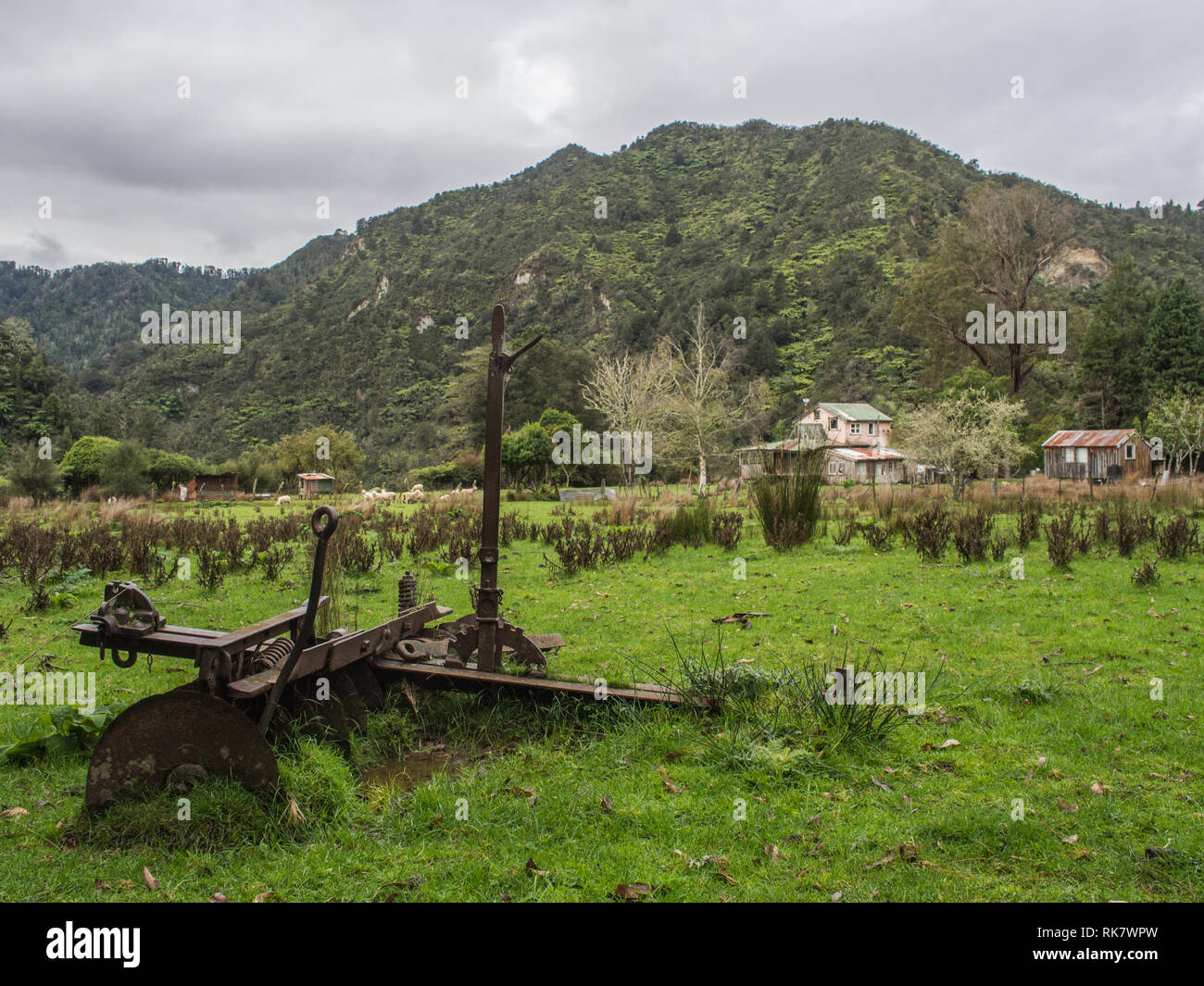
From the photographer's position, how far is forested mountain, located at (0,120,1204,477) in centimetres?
6094

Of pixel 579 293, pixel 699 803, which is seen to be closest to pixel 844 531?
pixel 699 803

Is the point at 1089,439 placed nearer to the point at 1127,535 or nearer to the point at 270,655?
the point at 1127,535

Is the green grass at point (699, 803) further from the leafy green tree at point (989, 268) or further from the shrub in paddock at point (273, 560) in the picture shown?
the leafy green tree at point (989, 268)

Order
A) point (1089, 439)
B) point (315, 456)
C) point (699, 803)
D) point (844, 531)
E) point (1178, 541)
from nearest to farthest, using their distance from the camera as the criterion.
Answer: point (699, 803) → point (1178, 541) → point (844, 531) → point (1089, 439) → point (315, 456)

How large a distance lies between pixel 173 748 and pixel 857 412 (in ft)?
174

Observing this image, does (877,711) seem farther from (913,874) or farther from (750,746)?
(913,874)

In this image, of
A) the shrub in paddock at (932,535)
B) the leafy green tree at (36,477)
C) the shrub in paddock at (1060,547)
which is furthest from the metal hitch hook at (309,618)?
the leafy green tree at (36,477)

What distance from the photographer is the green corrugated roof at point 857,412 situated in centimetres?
5047

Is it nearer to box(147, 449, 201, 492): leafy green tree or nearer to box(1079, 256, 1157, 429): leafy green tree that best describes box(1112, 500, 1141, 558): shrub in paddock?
box(147, 449, 201, 492): leafy green tree

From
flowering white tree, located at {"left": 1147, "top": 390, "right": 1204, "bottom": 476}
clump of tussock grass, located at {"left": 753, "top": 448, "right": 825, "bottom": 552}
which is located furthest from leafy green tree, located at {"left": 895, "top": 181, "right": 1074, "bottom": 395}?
clump of tussock grass, located at {"left": 753, "top": 448, "right": 825, "bottom": 552}

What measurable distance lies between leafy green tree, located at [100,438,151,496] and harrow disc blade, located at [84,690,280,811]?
1022 inches

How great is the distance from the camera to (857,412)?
51.2 metres

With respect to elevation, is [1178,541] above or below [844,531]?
above
